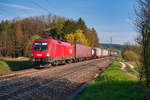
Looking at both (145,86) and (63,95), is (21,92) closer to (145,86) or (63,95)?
(63,95)

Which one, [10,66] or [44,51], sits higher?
[44,51]

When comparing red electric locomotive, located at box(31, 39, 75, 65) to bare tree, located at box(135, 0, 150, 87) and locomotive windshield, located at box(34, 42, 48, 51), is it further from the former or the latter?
bare tree, located at box(135, 0, 150, 87)

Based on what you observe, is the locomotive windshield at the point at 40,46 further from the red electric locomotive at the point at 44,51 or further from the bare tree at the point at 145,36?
the bare tree at the point at 145,36

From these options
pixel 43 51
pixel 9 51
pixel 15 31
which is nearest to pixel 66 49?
pixel 43 51

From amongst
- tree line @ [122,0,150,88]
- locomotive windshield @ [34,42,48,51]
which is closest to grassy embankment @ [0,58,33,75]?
locomotive windshield @ [34,42,48,51]

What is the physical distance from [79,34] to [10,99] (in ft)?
144

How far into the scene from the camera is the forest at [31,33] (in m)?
51.5

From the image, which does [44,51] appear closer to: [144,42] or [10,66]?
[10,66]

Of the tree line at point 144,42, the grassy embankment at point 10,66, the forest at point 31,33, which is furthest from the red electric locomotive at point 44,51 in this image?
the forest at point 31,33

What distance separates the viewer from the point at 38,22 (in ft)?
246

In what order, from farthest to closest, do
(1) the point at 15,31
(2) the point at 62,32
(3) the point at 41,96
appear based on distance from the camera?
1. (1) the point at 15,31
2. (2) the point at 62,32
3. (3) the point at 41,96

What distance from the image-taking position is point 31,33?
71.4 m

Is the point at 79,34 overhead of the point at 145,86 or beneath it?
overhead

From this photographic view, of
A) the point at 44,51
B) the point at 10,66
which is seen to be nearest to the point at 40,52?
the point at 44,51
